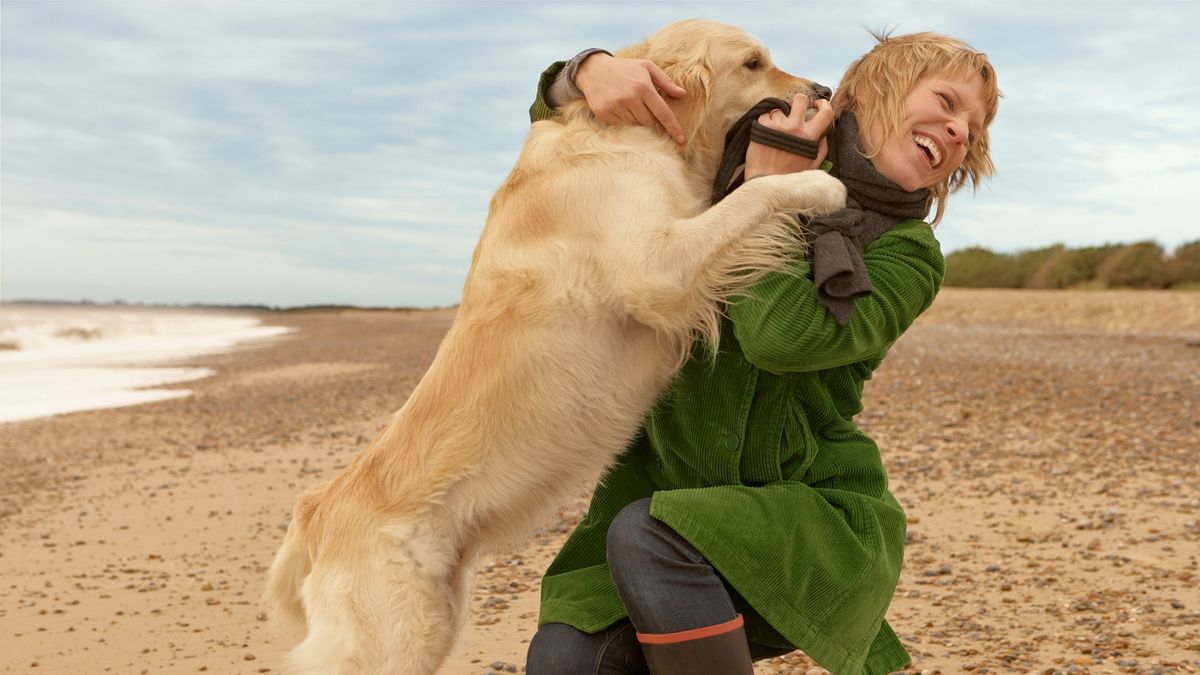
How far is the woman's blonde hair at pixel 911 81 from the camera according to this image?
2.24m

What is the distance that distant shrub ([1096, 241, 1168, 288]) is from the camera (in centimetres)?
2995

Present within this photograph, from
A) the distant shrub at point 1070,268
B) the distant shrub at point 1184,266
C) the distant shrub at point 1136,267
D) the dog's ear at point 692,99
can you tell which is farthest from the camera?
the distant shrub at point 1070,268

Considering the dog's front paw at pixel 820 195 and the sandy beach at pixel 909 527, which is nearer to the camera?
the dog's front paw at pixel 820 195

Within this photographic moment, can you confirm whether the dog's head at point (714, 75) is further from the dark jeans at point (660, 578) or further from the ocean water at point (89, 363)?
the ocean water at point (89, 363)

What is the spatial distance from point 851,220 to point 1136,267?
106ft

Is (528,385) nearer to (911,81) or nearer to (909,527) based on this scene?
(911,81)

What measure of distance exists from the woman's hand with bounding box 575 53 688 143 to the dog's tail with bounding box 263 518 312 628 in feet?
4.53

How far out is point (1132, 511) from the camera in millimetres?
6164

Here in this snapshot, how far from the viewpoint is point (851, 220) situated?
7.08 feet

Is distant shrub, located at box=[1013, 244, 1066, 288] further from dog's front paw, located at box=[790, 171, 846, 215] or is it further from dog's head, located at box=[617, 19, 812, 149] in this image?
dog's front paw, located at box=[790, 171, 846, 215]

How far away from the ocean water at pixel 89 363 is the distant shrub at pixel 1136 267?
26.5 metres

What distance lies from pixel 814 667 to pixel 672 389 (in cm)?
204

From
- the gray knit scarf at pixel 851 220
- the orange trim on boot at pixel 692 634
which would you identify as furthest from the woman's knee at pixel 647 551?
the gray knit scarf at pixel 851 220

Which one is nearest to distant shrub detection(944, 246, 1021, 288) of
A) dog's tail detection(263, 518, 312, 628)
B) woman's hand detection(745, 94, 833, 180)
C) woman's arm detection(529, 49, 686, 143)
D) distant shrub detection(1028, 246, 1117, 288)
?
distant shrub detection(1028, 246, 1117, 288)
